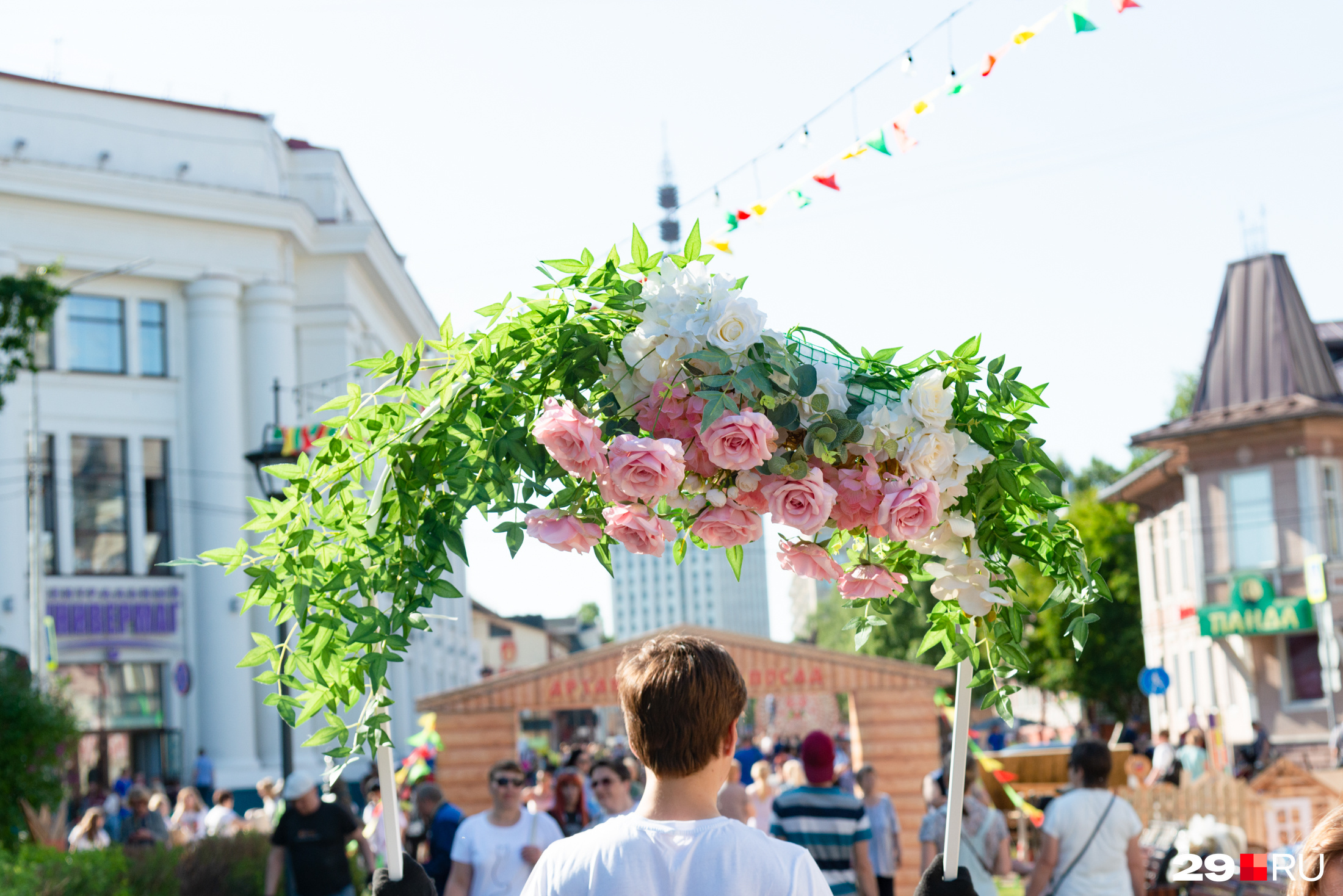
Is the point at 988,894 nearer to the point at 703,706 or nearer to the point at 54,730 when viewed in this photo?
the point at 703,706

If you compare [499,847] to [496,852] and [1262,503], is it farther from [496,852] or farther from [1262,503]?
[1262,503]

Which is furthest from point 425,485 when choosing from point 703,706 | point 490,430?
point 703,706

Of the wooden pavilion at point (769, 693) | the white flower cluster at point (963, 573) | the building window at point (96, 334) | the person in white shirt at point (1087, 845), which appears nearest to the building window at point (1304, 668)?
the wooden pavilion at point (769, 693)

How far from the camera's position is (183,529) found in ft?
112

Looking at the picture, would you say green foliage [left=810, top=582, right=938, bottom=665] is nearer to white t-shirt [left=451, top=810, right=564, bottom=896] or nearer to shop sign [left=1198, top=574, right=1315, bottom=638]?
white t-shirt [left=451, top=810, right=564, bottom=896]

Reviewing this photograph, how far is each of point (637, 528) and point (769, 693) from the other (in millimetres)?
15217

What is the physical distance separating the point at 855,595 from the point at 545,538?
0.87 meters

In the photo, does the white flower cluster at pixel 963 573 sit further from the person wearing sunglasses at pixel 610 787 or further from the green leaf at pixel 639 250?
the person wearing sunglasses at pixel 610 787

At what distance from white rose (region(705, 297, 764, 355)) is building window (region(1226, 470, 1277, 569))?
1411 inches

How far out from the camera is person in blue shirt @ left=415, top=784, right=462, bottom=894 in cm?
959

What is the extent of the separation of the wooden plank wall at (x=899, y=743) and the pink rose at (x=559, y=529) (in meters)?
14.2

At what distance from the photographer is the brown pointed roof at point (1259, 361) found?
3691 centimetres

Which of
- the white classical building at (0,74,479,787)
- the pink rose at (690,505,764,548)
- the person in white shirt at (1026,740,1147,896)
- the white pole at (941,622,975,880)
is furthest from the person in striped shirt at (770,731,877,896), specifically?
the white classical building at (0,74,479,787)

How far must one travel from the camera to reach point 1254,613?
3628cm
